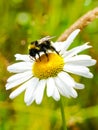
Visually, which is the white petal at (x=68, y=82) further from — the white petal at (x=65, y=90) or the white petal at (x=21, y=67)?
the white petal at (x=21, y=67)

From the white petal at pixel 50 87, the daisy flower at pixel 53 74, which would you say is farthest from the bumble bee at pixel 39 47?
the white petal at pixel 50 87

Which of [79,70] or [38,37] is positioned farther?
[38,37]

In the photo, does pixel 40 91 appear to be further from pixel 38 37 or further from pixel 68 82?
pixel 38 37

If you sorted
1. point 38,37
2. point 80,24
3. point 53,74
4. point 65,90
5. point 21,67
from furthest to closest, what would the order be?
point 38,37 → point 80,24 → point 21,67 → point 53,74 → point 65,90

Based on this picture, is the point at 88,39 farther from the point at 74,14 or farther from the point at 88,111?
the point at 88,111

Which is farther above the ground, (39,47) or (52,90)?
(39,47)

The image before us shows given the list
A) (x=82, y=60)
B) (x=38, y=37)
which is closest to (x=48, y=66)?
(x=82, y=60)

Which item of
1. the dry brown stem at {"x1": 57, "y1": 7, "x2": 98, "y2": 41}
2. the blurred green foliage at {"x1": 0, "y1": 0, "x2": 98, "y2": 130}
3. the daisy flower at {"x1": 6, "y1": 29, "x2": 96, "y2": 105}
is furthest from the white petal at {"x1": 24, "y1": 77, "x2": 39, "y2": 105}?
the blurred green foliage at {"x1": 0, "y1": 0, "x2": 98, "y2": 130}
